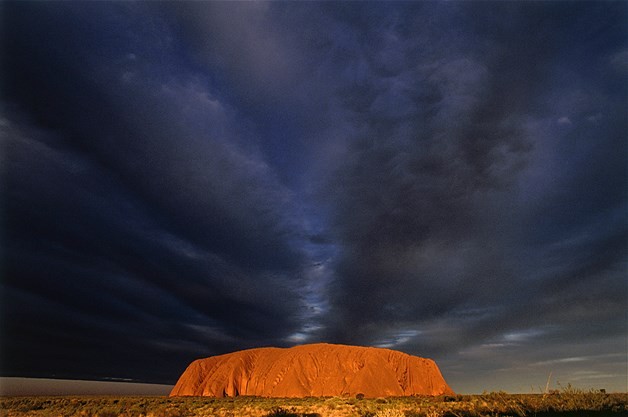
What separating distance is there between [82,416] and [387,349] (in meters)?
97.3

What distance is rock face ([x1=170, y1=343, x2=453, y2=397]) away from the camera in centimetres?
9212

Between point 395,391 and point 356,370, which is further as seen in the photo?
point 356,370

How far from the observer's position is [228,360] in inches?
4518

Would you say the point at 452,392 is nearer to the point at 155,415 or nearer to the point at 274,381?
the point at 274,381

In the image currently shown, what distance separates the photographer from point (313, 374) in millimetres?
98000

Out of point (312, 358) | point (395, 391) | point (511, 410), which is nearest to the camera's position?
point (511, 410)

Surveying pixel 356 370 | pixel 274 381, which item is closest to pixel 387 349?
pixel 356 370

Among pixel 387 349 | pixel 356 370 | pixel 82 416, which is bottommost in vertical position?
pixel 82 416

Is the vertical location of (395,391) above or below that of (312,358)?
below

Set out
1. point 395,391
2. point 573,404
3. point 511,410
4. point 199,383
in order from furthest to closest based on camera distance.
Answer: point 199,383 < point 395,391 < point 511,410 < point 573,404

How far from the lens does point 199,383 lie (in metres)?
111

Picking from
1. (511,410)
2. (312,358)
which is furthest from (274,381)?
(511,410)

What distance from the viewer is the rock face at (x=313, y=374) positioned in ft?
302

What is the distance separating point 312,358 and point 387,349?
87.3ft
